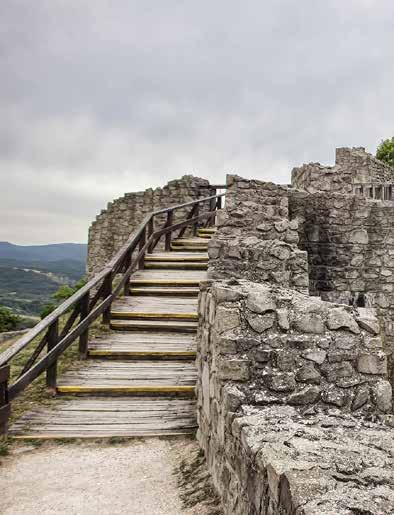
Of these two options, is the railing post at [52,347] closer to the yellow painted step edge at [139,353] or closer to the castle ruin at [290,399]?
the yellow painted step edge at [139,353]

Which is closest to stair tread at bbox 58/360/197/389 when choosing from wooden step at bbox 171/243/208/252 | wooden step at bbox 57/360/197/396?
wooden step at bbox 57/360/197/396

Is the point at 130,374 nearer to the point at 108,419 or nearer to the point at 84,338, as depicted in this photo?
the point at 84,338

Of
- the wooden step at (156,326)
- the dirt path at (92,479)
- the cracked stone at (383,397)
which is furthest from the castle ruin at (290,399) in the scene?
the wooden step at (156,326)

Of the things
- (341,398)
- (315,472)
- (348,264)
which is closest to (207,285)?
(341,398)

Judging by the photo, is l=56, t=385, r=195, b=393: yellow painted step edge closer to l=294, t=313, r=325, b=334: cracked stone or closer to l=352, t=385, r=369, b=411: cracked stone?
l=294, t=313, r=325, b=334: cracked stone

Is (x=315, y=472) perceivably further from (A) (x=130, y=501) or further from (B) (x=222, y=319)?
(A) (x=130, y=501)

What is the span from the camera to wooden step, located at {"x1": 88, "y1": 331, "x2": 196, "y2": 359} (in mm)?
6316

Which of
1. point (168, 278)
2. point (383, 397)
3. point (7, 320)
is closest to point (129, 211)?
point (168, 278)

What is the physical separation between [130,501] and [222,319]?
4.89 ft

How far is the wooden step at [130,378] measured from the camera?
213 inches

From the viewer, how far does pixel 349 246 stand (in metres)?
8.30

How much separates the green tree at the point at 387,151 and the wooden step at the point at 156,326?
29.3 metres

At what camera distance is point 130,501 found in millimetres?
3375

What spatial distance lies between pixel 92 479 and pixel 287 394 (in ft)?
6.05
